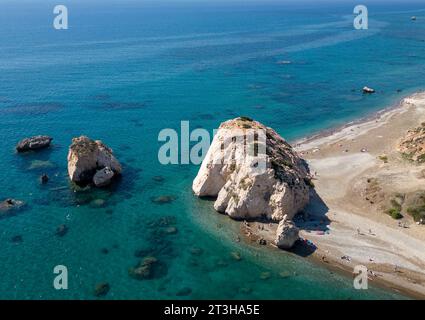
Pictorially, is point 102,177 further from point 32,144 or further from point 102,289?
point 102,289

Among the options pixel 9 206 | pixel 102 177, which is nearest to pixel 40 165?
pixel 9 206

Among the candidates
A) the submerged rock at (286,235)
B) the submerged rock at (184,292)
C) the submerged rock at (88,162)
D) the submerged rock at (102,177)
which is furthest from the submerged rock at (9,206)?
the submerged rock at (286,235)

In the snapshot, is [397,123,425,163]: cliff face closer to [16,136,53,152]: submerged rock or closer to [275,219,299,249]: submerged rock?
[275,219,299,249]: submerged rock

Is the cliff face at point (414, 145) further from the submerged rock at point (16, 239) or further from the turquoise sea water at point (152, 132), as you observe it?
the submerged rock at point (16, 239)

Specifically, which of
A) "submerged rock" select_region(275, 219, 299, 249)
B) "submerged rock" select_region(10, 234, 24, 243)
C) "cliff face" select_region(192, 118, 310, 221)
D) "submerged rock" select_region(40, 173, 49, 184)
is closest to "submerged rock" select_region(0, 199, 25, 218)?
"submerged rock" select_region(40, 173, 49, 184)

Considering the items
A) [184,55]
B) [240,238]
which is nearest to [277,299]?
[240,238]
